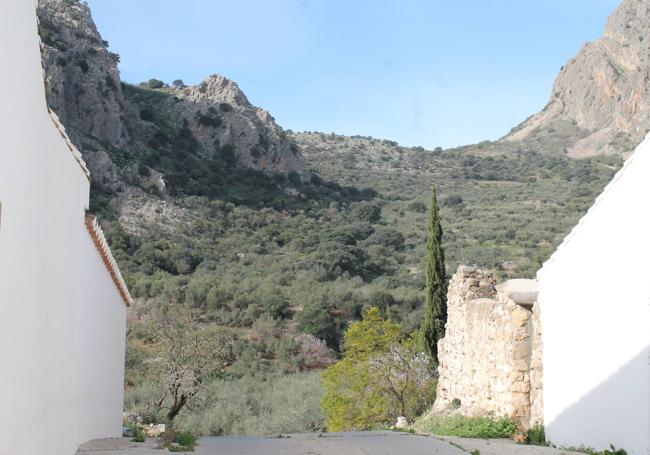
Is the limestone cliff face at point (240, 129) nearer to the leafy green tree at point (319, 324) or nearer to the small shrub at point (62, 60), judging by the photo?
the small shrub at point (62, 60)

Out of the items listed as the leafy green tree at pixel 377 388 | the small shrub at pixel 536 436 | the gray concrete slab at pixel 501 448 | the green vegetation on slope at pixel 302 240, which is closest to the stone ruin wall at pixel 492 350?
the small shrub at pixel 536 436

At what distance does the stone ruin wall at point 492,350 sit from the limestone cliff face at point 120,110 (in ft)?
113

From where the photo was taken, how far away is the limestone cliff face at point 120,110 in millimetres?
55219

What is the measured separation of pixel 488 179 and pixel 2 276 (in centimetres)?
7550

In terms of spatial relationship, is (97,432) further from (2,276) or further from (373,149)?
(373,149)

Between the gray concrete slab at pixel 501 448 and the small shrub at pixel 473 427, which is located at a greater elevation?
the gray concrete slab at pixel 501 448

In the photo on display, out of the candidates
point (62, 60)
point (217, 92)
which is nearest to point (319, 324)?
point (62, 60)

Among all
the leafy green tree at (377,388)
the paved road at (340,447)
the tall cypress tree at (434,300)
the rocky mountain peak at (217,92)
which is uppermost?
the rocky mountain peak at (217,92)

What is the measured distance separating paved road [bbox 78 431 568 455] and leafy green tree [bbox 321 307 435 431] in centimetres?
1118

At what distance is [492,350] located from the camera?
16781 mm

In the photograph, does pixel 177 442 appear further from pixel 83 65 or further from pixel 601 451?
pixel 83 65

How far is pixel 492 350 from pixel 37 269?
446 inches

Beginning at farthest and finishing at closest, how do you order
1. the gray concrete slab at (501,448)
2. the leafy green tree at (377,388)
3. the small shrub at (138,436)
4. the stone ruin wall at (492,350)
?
the leafy green tree at (377,388)
the stone ruin wall at (492,350)
the small shrub at (138,436)
the gray concrete slab at (501,448)

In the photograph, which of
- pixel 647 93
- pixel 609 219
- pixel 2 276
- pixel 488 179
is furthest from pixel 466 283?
pixel 647 93
